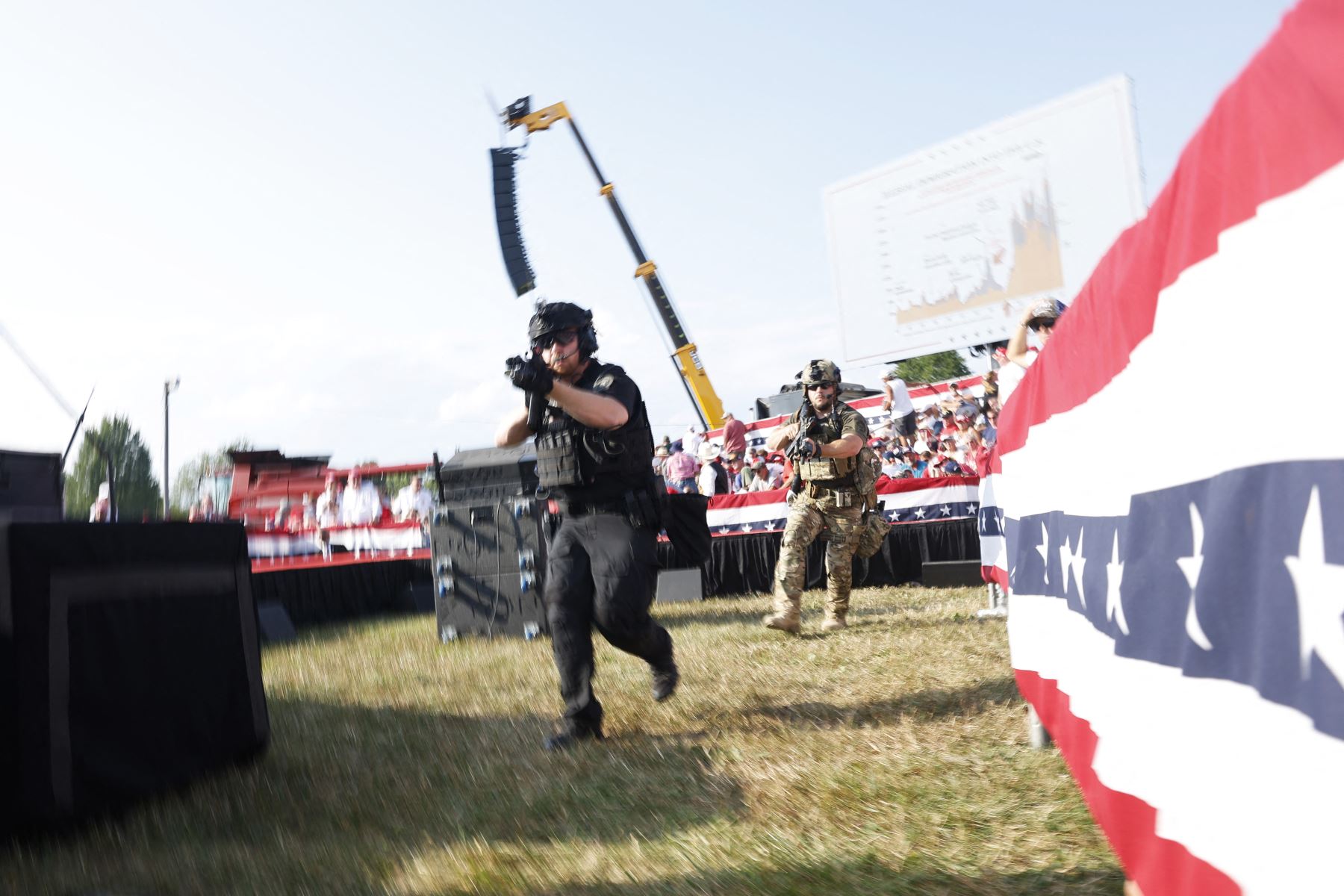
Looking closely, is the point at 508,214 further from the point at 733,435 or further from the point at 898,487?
the point at 898,487

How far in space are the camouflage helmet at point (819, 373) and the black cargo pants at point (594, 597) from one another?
Answer: 135 inches

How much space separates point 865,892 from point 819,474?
5522 millimetres

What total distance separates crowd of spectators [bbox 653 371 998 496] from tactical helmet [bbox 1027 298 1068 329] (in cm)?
743

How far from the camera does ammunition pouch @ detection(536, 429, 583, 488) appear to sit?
454cm

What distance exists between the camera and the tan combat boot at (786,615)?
7758 millimetres

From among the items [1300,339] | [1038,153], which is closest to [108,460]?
[1300,339]

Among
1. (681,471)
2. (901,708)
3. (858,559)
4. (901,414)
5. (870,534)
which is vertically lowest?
(901,708)

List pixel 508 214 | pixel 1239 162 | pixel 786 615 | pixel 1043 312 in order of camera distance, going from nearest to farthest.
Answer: pixel 1239 162 → pixel 1043 312 → pixel 786 615 → pixel 508 214

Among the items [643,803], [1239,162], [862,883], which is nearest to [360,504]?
[643,803]

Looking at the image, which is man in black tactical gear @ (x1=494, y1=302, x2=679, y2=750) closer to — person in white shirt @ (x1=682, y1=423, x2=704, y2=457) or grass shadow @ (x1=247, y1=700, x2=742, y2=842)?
grass shadow @ (x1=247, y1=700, x2=742, y2=842)

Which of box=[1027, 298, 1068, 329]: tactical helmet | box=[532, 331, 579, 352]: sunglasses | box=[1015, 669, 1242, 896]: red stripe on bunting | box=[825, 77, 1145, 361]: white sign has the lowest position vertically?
box=[1015, 669, 1242, 896]: red stripe on bunting

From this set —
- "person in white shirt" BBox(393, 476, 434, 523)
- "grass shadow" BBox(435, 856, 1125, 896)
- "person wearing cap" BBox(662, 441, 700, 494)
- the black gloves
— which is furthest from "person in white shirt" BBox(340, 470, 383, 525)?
"grass shadow" BBox(435, 856, 1125, 896)

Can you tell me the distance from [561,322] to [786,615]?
13.2ft

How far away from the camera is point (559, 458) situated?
181 inches
